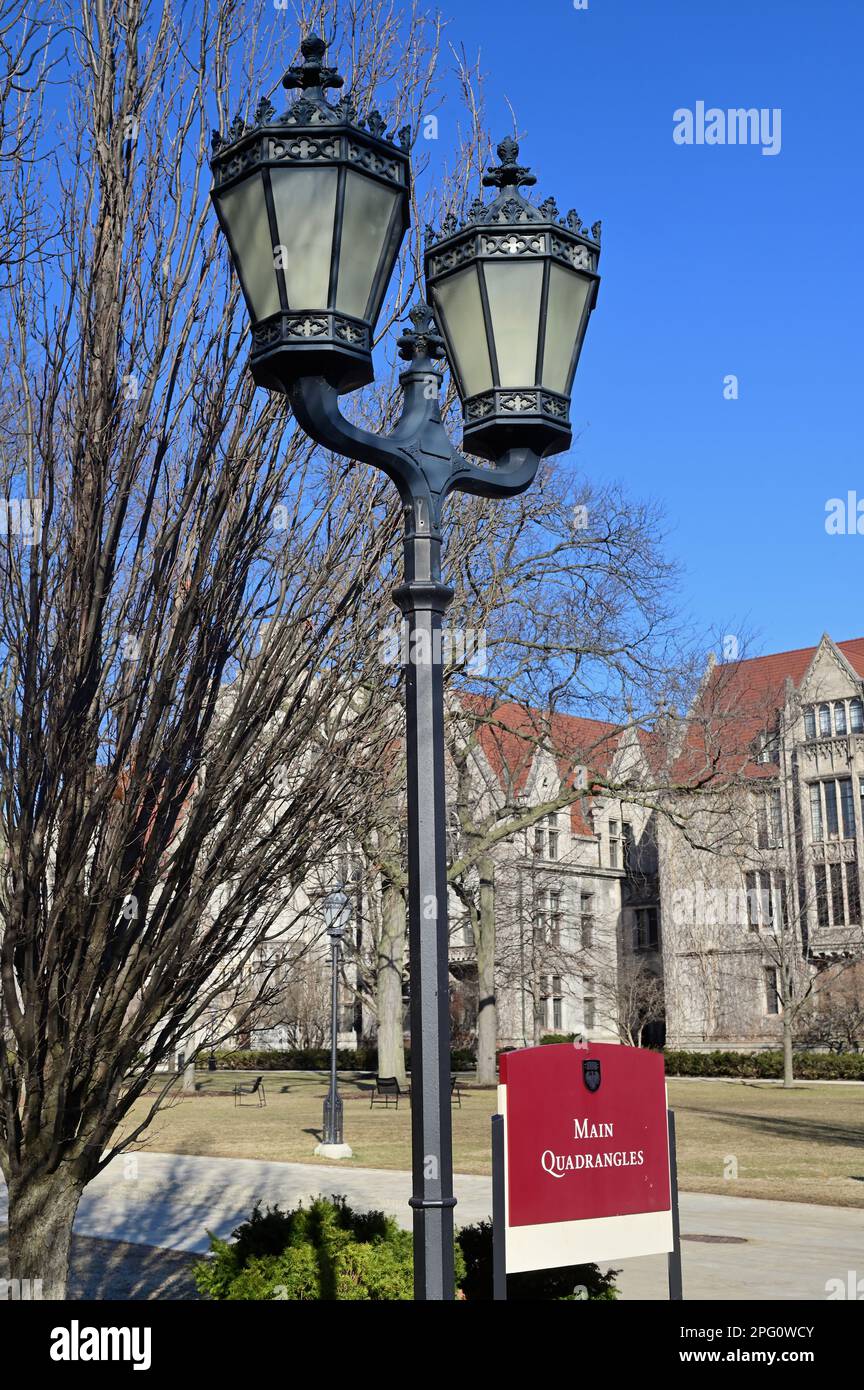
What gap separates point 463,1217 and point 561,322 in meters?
11.6

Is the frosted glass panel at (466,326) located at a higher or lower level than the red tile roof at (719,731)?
lower

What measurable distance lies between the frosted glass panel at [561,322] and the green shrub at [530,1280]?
4099mm

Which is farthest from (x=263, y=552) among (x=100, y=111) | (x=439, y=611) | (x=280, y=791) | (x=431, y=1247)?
(x=431, y=1247)

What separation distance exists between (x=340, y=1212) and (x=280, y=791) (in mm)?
2827

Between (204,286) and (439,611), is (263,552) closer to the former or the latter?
(204,286)

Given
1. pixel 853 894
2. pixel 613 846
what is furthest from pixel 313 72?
pixel 613 846

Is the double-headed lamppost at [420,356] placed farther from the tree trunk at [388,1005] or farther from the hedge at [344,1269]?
the tree trunk at [388,1005]

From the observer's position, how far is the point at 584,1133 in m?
5.43

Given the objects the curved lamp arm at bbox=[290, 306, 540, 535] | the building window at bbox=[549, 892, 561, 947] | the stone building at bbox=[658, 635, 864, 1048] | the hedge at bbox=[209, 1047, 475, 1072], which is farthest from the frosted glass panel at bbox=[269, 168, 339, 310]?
the hedge at bbox=[209, 1047, 475, 1072]

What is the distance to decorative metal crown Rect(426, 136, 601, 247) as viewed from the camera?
413cm

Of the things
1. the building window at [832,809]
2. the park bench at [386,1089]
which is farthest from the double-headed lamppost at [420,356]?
the building window at [832,809]

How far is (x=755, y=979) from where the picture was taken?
58.2m

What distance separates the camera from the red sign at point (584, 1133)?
5.21m
